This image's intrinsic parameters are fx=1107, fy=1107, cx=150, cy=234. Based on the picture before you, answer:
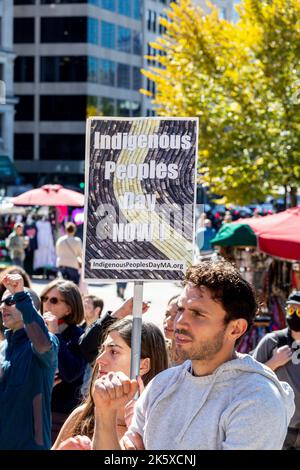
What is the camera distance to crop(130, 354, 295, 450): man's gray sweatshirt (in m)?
3.29

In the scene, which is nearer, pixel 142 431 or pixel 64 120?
pixel 142 431

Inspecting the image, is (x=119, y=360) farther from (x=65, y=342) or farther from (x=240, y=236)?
(x=240, y=236)

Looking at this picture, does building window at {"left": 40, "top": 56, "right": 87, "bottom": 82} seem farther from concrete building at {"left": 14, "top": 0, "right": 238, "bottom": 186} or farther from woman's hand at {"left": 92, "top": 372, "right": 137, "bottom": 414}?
woman's hand at {"left": 92, "top": 372, "right": 137, "bottom": 414}

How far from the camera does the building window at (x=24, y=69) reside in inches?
2928

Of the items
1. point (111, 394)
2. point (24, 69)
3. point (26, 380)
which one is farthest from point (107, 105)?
point (111, 394)

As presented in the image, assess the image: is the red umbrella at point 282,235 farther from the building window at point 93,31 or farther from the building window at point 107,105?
the building window at point 107,105

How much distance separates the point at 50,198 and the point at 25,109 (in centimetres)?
5364

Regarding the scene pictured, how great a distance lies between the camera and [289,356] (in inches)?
266

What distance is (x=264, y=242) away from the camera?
10117mm

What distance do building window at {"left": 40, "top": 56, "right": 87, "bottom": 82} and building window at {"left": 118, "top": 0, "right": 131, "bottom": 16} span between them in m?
4.48

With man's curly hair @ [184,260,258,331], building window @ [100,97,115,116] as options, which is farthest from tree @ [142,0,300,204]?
building window @ [100,97,115,116]

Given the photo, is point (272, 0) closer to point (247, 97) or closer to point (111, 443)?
point (247, 97)

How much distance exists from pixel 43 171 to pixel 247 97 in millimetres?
55246

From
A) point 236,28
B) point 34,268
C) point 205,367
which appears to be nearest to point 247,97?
point 236,28
